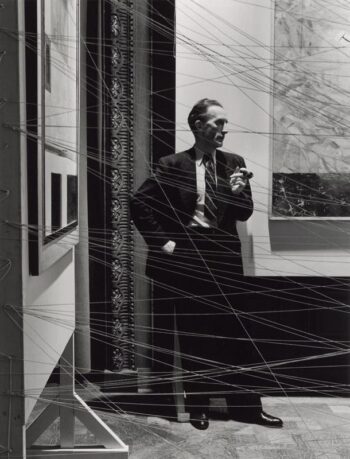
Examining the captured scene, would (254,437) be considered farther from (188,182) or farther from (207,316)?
(188,182)

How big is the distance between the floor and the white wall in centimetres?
27

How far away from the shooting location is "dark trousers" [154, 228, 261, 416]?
102cm

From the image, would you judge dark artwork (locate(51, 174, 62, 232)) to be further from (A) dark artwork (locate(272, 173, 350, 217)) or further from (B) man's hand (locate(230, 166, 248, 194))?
(A) dark artwork (locate(272, 173, 350, 217))

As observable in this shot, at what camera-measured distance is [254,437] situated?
1289mm

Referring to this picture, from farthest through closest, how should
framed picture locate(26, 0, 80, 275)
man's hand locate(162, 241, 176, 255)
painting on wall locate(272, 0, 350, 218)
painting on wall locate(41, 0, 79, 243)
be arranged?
man's hand locate(162, 241, 176, 255)
painting on wall locate(272, 0, 350, 218)
painting on wall locate(41, 0, 79, 243)
framed picture locate(26, 0, 80, 275)

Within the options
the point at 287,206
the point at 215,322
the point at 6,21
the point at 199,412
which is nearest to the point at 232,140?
the point at 287,206

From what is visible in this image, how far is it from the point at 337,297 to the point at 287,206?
0.89 feet

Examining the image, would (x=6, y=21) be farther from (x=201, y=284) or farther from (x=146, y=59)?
(x=146, y=59)

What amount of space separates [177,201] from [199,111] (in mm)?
133

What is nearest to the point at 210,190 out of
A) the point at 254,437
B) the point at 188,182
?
the point at 188,182

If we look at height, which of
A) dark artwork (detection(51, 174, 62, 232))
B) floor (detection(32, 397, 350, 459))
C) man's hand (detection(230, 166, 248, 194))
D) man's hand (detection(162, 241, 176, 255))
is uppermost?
man's hand (detection(230, 166, 248, 194))

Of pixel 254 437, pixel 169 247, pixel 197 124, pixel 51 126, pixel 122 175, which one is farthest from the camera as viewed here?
pixel 122 175

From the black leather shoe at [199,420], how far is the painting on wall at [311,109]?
16.9 inches

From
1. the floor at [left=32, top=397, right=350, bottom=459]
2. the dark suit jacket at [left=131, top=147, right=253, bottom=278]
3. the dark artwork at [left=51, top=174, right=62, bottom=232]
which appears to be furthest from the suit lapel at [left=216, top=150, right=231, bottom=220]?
the floor at [left=32, top=397, right=350, bottom=459]
